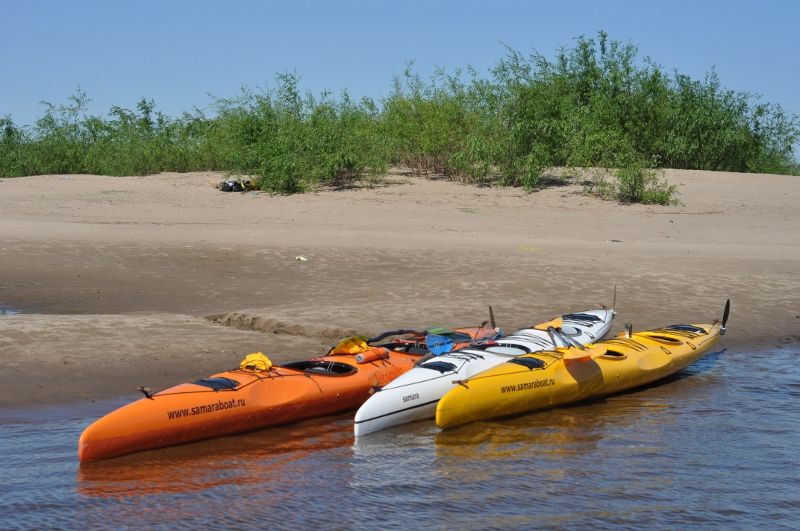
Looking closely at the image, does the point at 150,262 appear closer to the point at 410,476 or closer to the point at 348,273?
the point at 348,273

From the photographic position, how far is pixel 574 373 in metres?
10.1

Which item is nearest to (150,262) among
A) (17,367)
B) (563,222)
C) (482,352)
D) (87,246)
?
(87,246)

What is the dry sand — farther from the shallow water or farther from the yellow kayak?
the shallow water

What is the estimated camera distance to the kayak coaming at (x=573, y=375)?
9195mm

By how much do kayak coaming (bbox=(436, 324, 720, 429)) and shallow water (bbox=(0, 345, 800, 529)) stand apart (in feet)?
0.66

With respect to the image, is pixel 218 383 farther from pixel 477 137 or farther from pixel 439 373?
pixel 477 137

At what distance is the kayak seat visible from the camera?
31.2ft

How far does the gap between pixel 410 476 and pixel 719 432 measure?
10.7 ft

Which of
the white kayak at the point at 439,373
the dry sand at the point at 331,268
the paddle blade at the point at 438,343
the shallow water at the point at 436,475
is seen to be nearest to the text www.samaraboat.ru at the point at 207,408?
the shallow water at the point at 436,475

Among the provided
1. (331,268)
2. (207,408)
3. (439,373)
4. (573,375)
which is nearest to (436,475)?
(439,373)

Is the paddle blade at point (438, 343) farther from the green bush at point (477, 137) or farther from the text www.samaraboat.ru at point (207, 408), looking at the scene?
the green bush at point (477, 137)

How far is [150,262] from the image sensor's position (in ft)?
52.1

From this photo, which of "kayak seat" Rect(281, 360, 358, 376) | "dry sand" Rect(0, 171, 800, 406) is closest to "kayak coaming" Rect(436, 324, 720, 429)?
"kayak seat" Rect(281, 360, 358, 376)

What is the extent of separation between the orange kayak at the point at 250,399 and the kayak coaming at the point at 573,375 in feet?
2.87
